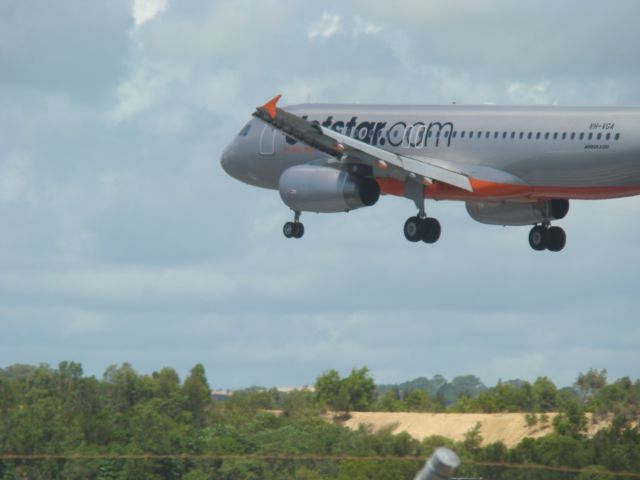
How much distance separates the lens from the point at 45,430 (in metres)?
103

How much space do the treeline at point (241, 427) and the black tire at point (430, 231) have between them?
337 inches

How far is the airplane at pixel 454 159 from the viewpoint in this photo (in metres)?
63.6

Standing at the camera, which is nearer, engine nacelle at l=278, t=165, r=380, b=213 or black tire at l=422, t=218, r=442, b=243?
engine nacelle at l=278, t=165, r=380, b=213

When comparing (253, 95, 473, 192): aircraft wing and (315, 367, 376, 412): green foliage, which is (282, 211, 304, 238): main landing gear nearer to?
(253, 95, 473, 192): aircraft wing

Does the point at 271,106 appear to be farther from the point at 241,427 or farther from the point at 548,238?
the point at 241,427

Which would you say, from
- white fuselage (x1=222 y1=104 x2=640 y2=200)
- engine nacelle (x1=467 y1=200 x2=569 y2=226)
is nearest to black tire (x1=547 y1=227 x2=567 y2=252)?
engine nacelle (x1=467 y1=200 x2=569 y2=226)

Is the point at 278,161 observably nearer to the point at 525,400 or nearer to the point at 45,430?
the point at 45,430

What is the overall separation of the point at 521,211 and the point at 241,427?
75.5 m

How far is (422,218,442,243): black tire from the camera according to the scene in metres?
68.9

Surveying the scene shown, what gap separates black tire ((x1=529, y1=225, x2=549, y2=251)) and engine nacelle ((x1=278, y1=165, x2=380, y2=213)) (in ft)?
20.6

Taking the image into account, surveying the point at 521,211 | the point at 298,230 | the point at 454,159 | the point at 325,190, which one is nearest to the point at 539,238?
the point at 521,211

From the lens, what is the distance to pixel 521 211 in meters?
70.7

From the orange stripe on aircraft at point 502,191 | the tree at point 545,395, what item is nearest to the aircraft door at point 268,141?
the orange stripe on aircraft at point 502,191

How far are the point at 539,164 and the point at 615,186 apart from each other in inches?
118
